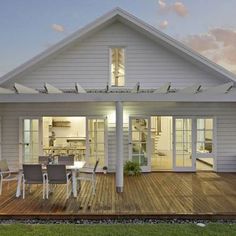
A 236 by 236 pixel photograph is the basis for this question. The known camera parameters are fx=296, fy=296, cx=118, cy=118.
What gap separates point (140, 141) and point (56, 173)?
4793 mm

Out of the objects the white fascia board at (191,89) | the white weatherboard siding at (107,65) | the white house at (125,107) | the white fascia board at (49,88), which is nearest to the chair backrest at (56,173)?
the white fascia board at (49,88)

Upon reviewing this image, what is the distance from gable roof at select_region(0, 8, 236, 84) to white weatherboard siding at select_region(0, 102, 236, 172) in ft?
4.08

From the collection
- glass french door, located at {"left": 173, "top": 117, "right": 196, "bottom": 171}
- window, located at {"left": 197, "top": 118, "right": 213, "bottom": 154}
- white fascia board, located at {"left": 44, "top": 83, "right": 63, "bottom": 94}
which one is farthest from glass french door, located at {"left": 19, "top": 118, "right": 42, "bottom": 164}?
window, located at {"left": 197, "top": 118, "right": 213, "bottom": 154}

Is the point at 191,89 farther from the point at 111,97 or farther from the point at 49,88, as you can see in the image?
the point at 49,88

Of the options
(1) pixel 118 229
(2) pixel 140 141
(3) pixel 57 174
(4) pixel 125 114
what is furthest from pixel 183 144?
(1) pixel 118 229

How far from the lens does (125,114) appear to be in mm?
10969

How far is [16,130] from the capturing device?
11047mm

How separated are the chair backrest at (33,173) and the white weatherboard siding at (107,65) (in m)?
4.55

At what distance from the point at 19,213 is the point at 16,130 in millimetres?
5452

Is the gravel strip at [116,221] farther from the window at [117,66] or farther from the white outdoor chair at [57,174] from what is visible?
the window at [117,66]

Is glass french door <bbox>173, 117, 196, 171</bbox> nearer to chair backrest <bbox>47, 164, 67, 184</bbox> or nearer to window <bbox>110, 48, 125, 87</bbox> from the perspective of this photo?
window <bbox>110, 48, 125, 87</bbox>

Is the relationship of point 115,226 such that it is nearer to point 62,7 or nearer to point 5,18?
point 62,7

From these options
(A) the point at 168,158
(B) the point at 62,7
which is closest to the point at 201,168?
(A) the point at 168,158

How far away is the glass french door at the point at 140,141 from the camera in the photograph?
11031mm
